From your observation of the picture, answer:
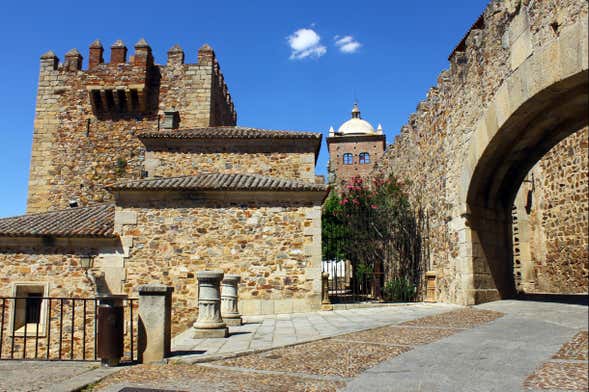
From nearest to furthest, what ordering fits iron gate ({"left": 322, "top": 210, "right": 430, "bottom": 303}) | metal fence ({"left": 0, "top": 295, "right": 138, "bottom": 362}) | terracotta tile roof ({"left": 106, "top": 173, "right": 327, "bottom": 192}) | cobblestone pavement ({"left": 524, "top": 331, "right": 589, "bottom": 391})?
cobblestone pavement ({"left": 524, "top": 331, "right": 589, "bottom": 391}) < metal fence ({"left": 0, "top": 295, "right": 138, "bottom": 362}) < terracotta tile roof ({"left": 106, "top": 173, "right": 327, "bottom": 192}) < iron gate ({"left": 322, "top": 210, "right": 430, "bottom": 303})

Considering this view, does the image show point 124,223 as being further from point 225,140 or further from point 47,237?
point 225,140

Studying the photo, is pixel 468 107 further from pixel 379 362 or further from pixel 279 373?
pixel 279 373

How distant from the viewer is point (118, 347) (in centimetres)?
524

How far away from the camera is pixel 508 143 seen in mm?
8320

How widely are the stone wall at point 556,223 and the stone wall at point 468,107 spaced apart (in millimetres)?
3794

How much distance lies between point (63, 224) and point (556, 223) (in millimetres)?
13286

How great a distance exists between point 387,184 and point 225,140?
5225 mm

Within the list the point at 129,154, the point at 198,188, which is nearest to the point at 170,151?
the point at 198,188

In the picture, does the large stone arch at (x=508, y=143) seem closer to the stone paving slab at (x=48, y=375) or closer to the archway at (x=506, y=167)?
the archway at (x=506, y=167)

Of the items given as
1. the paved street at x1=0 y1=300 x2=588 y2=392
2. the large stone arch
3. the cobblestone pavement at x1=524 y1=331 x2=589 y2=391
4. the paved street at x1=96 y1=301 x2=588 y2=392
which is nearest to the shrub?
the large stone arch

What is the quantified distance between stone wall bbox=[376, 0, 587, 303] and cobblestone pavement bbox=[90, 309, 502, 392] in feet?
11.7

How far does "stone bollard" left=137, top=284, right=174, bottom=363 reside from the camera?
534 centimetres

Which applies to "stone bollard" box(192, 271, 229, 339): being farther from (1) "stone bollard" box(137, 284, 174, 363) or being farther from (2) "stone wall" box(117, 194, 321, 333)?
(2) "stone wall" box(117, 194, 321, 333)

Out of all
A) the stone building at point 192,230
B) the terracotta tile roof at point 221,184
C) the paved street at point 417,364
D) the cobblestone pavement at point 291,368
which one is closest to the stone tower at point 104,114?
the stone building at point 192,230
